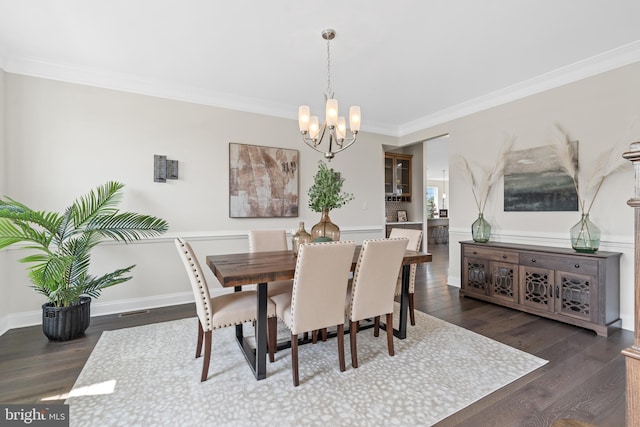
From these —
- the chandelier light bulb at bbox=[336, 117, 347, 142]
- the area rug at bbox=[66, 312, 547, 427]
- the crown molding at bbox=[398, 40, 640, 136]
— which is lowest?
the area rug at bbox=[66, 312, 547, 427]

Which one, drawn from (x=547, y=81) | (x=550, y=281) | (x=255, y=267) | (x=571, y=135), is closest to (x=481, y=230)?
(x=550, y=281)

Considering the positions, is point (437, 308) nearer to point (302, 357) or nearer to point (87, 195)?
point (302, 357)

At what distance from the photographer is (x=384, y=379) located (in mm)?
2053

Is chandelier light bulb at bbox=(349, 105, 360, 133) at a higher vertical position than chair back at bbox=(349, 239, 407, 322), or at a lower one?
higher

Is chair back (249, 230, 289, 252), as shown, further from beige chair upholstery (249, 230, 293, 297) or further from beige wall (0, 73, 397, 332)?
beige wall (0, 73, 397, 332)

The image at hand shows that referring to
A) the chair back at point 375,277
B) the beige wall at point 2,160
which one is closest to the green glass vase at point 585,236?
the chair back at point 375,277

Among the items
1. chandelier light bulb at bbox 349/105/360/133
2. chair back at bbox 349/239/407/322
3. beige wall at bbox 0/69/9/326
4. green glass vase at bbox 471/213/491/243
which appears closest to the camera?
chair back at bbox 349/239/407/322

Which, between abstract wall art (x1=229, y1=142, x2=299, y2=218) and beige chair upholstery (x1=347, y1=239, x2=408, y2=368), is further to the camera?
abstract wall art (x1=229, y1=142, x2=299, y2=218)

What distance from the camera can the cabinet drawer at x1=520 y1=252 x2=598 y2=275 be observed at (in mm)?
2768

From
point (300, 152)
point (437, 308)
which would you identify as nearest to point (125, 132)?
point (300, 152)

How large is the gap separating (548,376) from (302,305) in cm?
180

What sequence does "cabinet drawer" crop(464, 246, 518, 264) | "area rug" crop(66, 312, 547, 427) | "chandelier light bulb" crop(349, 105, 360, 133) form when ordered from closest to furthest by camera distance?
"area rug" crop(66, 312, 547, 427) → "chandelier light bulb" crop(349, 105, 360, 133) → "cabinet drawer" crop(464, 246, 518, 264)

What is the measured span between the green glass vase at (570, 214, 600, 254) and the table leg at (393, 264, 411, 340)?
1.80 m

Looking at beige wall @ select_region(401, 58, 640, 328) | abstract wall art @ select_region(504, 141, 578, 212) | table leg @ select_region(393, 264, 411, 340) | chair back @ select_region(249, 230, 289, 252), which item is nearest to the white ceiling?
beige wall @ select_region(401, 58, 640, 328)
